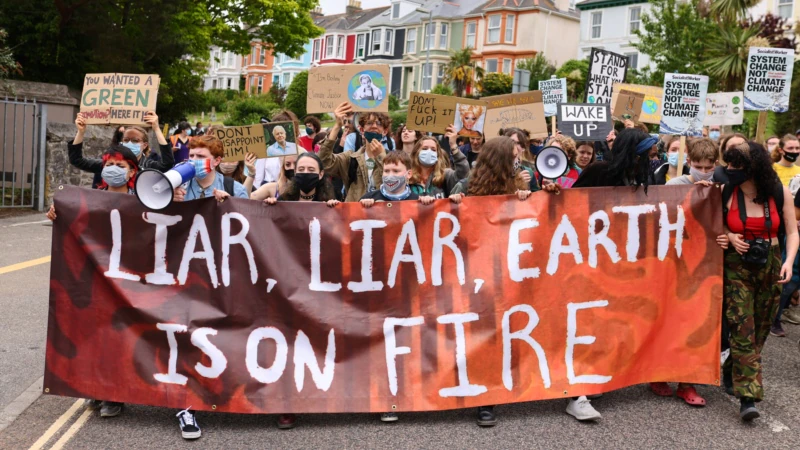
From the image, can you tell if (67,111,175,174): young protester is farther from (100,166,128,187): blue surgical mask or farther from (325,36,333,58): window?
(325,36,333,58): window

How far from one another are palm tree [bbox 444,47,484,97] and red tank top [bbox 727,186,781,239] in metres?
55.9

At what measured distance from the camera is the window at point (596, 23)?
55.1 m

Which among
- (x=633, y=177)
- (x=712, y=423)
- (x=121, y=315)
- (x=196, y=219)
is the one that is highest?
(x=633, y=177)

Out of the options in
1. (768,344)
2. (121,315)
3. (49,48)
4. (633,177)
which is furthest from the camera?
(49,48)

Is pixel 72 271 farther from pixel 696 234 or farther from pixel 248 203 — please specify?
pixel 696 234

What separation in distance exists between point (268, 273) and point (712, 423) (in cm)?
293

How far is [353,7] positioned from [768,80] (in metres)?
78.9

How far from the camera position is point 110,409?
548cm

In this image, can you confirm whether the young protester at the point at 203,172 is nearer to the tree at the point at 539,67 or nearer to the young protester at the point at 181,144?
the young protester at the point at 181,144

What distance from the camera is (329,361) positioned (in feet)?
17.9

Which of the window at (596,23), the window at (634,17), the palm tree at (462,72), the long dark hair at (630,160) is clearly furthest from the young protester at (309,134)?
the palm tree at (462,72)

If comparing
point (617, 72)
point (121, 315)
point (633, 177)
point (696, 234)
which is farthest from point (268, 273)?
point (617, 72)

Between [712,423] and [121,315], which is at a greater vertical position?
[121,315]

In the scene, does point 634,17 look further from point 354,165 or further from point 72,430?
point 72,430
